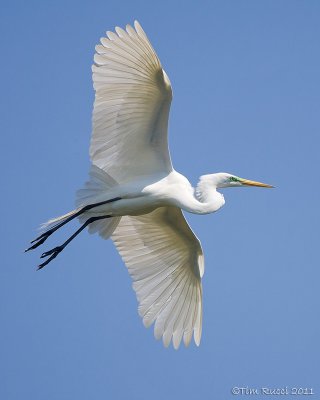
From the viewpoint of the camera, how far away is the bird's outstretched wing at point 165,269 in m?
10.5

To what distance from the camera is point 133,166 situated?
10.0m

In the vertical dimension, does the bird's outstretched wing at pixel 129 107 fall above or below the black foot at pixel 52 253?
above

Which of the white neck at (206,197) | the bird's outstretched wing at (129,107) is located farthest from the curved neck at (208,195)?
the bird's outstretched wing at (129,107)

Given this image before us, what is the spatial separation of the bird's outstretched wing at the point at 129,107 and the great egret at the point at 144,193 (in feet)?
0.03

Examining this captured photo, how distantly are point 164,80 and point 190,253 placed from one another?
2503 millimetres

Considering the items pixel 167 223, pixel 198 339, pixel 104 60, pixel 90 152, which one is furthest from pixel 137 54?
pixel 198 339

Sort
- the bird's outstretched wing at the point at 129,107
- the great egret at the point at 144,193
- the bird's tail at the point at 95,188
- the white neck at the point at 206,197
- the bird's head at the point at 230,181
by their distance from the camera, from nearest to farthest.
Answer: the bird's outstretched wing at the point at 129,107 → the great egret at the point at 144,193 → the white neck at the point at 206,197 → the bird's tail at the point at 95,188 → the bird's head at the point at 230,181

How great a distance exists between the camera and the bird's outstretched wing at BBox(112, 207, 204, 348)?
415 inches

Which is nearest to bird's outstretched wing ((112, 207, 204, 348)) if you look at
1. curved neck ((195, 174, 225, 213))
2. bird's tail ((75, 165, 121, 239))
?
curved neck ((195, 174, 225, 213))

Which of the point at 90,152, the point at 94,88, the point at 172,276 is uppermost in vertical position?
the point at 94,88

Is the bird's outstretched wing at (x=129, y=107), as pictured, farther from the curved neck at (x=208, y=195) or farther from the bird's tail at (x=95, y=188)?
the curved neck at (x=208, y=195)

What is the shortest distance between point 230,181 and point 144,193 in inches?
45.3

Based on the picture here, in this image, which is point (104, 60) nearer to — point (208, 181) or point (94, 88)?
point (94, 88)

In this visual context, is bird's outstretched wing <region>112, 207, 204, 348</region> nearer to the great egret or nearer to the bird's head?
the great egret
